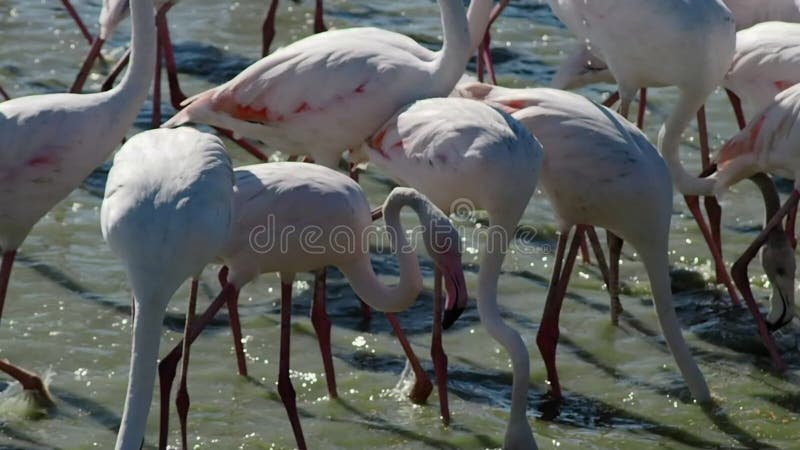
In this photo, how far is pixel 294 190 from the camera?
557 cm

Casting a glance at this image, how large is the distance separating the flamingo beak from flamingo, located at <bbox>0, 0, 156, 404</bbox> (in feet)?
4.59

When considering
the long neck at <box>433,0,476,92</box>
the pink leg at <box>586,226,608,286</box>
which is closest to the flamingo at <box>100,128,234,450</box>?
the long neck at <box>433,0,476,92</box>

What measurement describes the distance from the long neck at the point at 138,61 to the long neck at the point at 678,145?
2.24 metres

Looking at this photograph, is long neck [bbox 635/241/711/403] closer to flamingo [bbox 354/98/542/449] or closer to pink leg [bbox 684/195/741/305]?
flamingo [bbox 354/98/542/449]

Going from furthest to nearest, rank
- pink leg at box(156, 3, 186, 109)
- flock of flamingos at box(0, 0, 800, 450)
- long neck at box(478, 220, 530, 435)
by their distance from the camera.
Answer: pink leg at box(156, 3, 186, 109) → long neck at box(478, 220, 530, 435) → flock of flamingos at box(0, 0, 800, 450)

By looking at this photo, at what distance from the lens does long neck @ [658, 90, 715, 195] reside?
6.83 m

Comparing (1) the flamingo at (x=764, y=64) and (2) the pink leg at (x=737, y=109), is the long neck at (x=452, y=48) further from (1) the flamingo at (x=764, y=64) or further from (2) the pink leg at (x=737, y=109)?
(2) the pink leg at (x=737, y=109)

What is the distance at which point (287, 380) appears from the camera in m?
5.74

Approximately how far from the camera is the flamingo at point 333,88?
6289mm

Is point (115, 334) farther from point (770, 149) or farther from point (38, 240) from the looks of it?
point (770, 149)


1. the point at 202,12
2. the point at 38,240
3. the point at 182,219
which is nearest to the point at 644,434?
the point at 182,219

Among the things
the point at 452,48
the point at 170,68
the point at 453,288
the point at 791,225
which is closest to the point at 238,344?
the point at 453,288

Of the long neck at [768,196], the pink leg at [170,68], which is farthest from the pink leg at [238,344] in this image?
the pink leg at [170,68]

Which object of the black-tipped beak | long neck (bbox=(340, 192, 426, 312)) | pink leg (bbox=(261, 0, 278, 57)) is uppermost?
long neck (bbox=(340, 192, 426, 312))
